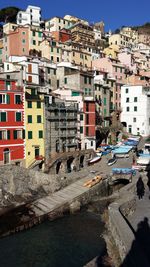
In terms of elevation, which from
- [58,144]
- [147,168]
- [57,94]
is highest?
[57,94]

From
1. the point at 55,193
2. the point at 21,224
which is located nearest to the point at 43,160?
the point at 55,193

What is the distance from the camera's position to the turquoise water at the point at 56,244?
21984mm

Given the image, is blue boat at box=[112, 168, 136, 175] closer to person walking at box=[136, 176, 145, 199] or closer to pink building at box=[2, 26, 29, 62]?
person walking at box=[136, 176, 145, 199]

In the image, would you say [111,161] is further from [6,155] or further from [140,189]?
[6,155]

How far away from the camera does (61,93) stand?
4916 cm

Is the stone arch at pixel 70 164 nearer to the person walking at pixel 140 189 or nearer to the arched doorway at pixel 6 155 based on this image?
the arched doorway at pixel 6 155

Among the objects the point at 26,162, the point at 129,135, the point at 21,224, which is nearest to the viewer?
the point at 21,224

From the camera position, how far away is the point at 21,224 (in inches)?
1098

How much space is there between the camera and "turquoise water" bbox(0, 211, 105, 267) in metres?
22.0

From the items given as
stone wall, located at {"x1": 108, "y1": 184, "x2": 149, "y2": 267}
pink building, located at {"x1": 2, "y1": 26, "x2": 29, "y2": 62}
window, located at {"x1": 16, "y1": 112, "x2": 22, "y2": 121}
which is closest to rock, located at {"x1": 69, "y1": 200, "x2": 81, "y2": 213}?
stone wall, located at {"x1": 108, "y1": 184, "x2": 149, "y2": 267}

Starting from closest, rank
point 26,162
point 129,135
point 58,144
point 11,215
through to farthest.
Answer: point 11,215 → point 26,162 → point 58,144 → point 129,135

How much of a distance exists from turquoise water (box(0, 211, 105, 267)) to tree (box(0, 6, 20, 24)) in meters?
92.8

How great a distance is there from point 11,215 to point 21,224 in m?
2.55

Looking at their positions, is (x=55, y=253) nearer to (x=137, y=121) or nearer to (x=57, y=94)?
(x=57, y=94)
